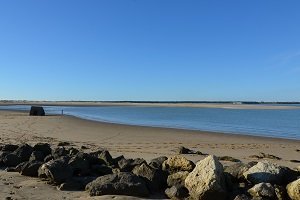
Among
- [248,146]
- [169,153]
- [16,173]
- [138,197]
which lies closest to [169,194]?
[138,197]

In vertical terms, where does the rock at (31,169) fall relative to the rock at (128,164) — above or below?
below

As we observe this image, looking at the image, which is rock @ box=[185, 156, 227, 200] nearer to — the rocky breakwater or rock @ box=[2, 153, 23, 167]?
the rocky breakwater

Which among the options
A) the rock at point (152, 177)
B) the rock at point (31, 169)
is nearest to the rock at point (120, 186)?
the rock at point (152, 177)

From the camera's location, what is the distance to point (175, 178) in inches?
339

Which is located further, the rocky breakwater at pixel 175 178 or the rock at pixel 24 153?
the rock at pixel 24 153

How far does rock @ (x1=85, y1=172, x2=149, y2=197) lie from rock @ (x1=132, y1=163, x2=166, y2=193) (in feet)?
0.99

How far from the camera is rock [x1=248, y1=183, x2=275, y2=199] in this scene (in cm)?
757

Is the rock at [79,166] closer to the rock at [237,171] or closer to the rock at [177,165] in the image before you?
the rock at [177,165]

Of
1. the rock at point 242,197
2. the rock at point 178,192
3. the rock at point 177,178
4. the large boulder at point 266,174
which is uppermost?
the large boulder at point 266,174

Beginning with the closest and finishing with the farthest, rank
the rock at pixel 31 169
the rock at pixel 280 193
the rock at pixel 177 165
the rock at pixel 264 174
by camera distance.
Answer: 1. the rock at pixel 280 193
2. the rock at pixel 264 174
3. the rock at pixel 177 165
4. the rock at pixel 31 169

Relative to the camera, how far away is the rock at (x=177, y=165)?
913cm

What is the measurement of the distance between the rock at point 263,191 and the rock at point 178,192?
4.12 ft

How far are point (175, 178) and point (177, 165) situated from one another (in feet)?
2.63

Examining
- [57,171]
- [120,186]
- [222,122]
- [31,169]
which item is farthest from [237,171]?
[222,122]
